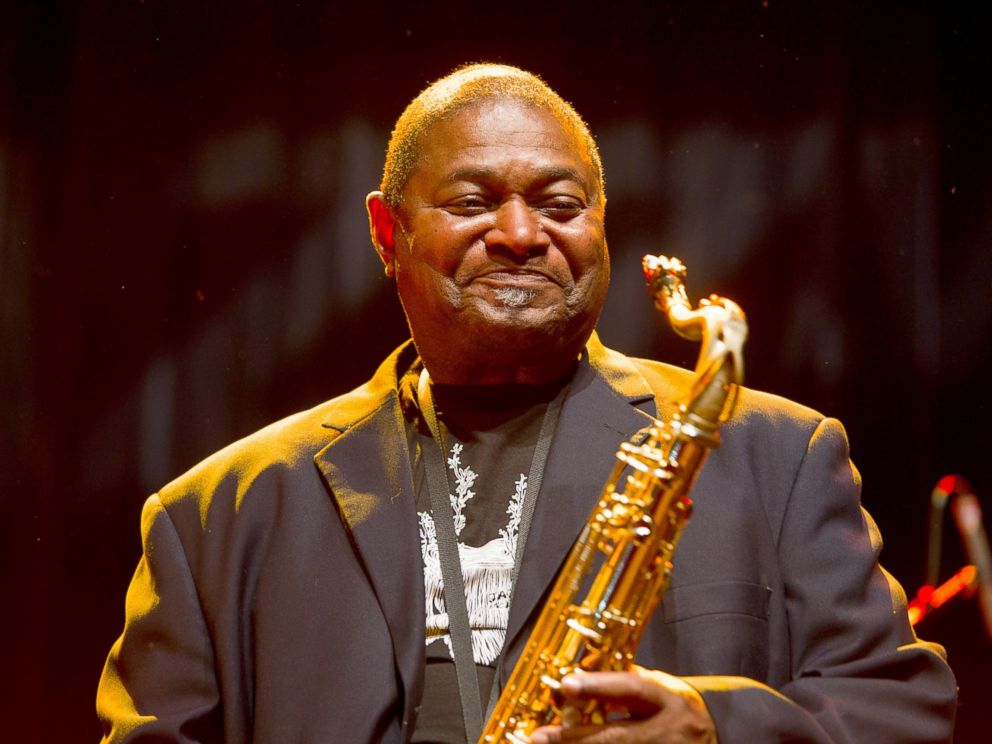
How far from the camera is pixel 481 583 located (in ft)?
6.79

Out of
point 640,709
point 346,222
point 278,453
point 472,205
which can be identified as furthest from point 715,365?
point 346,222

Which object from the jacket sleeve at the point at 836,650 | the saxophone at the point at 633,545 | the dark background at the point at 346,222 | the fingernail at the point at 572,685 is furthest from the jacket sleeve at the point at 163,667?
the dark background at the point at 346,222

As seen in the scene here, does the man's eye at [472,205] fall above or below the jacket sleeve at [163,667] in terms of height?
above

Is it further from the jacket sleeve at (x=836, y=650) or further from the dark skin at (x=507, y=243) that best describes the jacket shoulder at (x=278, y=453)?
the jacket sleeve at (x=836, y=650)

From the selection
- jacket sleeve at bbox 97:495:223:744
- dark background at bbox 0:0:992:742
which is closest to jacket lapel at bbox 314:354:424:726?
jacket sleeve at bbox 97:495:223:744

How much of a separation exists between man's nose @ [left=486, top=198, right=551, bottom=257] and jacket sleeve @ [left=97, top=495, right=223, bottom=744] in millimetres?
815

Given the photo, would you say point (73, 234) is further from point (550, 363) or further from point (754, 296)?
point (754, 296)

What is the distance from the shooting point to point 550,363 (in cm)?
225

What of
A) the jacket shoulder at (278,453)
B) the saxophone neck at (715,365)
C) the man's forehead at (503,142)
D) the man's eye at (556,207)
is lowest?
the jacket shoulder at (278,453)

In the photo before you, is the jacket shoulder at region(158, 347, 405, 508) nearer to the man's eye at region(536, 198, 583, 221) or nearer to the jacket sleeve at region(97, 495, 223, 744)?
the jacket sleeve at region(97, 495, 223, 744)

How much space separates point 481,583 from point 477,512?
0.15m

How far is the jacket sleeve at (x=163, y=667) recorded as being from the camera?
6.78 ft

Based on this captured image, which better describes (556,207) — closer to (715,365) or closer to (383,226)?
(383,226)

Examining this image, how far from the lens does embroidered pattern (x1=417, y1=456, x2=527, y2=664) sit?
2037 mm
